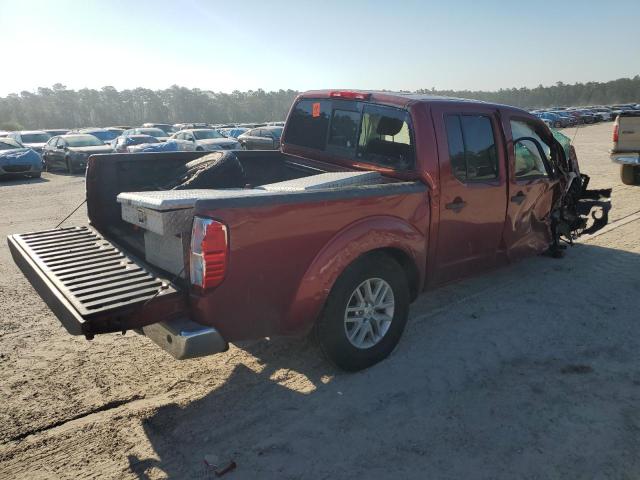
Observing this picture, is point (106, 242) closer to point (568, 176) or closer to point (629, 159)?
point (568, 176)

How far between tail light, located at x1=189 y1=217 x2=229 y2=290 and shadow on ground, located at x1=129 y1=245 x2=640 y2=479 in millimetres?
950

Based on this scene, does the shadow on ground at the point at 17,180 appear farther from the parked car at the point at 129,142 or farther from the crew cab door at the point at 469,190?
the crew cab door at the point at 469,190

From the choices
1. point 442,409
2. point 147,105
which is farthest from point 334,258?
point 147,105

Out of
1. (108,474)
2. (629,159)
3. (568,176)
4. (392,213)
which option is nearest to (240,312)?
(108,474)

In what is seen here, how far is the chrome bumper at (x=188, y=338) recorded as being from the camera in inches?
103

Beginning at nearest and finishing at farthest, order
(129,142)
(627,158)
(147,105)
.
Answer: (627,158)
(129,142)
(147,105)

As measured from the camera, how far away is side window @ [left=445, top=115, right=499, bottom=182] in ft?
13.3

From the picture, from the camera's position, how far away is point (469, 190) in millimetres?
4109

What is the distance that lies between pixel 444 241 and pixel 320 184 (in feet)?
4.03

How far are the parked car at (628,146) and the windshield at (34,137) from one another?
2420 cm

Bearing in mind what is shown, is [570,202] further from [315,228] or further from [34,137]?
[34,137]

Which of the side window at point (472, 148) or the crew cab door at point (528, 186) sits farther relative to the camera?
the crew cab door at point (528, 186)

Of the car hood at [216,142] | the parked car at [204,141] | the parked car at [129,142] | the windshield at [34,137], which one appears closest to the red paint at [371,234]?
the parked car at [204,141]

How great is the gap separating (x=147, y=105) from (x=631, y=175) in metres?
82.9
